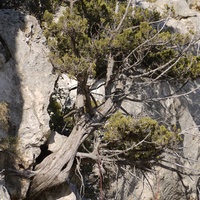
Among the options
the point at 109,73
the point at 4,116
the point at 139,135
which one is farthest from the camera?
the point at 109,73

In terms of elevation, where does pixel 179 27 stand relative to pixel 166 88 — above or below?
above

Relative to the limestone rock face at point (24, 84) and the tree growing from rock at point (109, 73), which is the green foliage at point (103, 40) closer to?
the tree growing from rock at point (109, 73)

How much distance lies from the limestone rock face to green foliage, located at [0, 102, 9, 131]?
77 millimetres

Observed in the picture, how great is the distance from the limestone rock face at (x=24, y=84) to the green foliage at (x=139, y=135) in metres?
1.39

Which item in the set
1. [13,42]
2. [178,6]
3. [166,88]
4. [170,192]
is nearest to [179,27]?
[178,6]

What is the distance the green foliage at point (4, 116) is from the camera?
8320 millimetres

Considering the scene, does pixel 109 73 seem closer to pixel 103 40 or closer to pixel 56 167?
pixel 103 40

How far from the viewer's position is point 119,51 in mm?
9672

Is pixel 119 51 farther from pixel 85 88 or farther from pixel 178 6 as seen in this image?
pixel 178 6

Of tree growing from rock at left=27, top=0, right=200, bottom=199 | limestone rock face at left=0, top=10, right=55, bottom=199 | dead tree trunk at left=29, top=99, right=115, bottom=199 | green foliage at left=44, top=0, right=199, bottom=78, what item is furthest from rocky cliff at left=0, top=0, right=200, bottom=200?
green foliage at left=44, top=0, right=199, bottom=78

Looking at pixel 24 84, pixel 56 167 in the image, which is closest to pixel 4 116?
pixel 24 84

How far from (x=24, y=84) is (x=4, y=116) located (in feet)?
4.33

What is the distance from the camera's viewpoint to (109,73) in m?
9.79

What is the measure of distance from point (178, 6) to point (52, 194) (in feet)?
40.4
